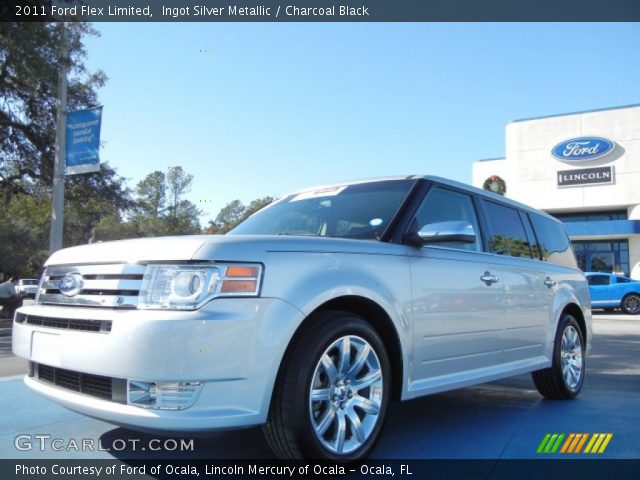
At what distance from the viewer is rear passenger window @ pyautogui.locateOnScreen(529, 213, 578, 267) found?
18.7 feet

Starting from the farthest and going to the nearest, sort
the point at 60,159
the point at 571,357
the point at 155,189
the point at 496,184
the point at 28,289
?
the point at 155,189 < the point at 496,184 < the point at 60,159 < the point at 28,289 < the point at 571,357

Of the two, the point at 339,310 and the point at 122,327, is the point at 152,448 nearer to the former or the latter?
the point at 122,327

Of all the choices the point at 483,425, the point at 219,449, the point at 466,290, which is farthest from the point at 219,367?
the point at 483,425

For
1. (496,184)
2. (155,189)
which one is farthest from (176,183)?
(496,184)

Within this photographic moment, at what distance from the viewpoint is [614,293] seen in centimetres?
2053

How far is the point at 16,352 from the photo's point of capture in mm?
3582

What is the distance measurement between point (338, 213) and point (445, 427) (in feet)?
5.87

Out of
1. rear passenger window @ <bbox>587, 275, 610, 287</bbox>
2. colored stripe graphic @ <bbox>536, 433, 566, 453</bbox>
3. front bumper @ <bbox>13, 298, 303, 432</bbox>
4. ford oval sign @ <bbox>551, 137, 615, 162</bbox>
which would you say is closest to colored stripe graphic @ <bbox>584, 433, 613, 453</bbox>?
colored stripe graphic @ <bbox>536, 433, 566, 453</bbox>

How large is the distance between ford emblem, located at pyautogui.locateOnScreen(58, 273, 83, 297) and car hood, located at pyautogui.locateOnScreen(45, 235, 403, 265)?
0.09 meters

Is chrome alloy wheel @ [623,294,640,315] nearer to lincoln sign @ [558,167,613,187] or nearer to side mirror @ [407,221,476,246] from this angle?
lincoln sign @ [558,167,613,187]

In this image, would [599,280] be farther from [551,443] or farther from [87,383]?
[87,383]

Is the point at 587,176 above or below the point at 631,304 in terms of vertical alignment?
above

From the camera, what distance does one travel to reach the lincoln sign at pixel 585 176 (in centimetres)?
3462

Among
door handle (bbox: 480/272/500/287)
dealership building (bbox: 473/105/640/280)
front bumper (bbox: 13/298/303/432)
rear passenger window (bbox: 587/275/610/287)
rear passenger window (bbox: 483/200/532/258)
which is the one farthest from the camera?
dealership building (bbox: 473/105/640/280)
